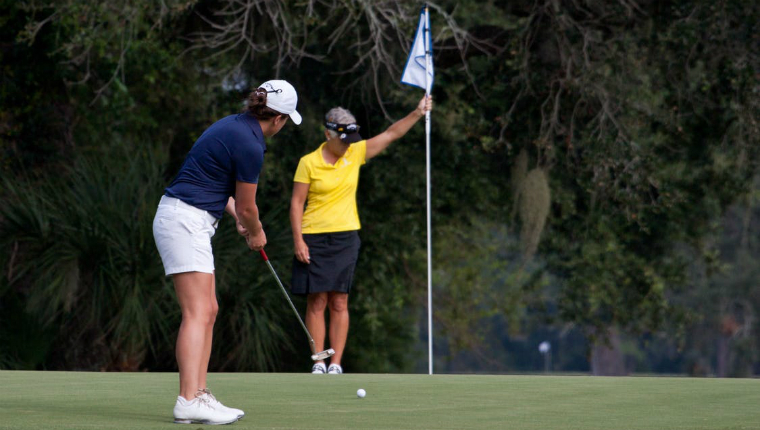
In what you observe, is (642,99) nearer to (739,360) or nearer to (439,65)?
(439,65)

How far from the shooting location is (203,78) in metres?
13.7

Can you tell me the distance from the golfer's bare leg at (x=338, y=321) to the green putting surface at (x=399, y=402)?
1.05m

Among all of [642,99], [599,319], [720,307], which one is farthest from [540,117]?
[720,307]

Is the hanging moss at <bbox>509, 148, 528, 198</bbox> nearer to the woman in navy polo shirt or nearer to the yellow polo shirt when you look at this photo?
the yellow polo shirt

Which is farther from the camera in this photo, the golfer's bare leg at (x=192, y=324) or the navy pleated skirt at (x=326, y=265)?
the navy pleated skirt at (x=326, y=265)

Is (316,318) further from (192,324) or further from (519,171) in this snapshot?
(519,171)

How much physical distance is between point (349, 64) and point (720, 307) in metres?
35.1

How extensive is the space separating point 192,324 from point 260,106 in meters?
0.99

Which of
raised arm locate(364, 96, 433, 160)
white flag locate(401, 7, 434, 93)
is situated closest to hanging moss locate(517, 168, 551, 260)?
white flag locate(401, 7, 434, 93)

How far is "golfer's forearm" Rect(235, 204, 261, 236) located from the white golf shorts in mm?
155

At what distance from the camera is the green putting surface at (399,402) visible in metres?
4.71

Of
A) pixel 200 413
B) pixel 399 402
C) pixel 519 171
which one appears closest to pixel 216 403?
pixel 200 413

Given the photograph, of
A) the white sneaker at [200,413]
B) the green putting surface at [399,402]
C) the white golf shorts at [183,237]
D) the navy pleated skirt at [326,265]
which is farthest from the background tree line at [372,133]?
the white sneaker at [200,413]

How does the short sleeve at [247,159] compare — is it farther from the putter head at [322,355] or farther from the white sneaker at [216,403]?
the putter head at [322,355]
